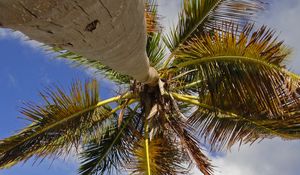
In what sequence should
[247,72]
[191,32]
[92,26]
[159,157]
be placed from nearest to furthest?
[92,26] → [247,72] → [159,157] → [191,32]

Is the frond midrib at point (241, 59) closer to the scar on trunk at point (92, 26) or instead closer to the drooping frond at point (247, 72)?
the drooping frond at point (247, 72)

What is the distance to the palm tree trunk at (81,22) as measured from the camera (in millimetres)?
1758

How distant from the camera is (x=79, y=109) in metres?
8.91

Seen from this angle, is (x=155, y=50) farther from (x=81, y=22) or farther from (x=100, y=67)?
(x=81, y=22)

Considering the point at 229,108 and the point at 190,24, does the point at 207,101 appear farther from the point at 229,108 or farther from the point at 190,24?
the point at 190,24

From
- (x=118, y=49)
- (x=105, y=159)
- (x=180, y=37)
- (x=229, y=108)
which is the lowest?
(x=105, y=159)

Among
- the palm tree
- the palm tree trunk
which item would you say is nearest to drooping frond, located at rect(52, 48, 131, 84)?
the palm tree

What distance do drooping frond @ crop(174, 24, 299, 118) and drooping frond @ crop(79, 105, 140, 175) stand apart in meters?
2.82

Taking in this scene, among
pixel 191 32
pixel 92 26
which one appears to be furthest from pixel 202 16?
pixel 92 26

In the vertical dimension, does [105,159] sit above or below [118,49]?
below

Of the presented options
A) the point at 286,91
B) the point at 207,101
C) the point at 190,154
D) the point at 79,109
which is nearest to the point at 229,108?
the point at 207,101

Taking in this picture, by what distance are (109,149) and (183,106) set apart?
1872 mm

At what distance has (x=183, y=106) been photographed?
384 inches

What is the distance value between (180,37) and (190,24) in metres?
0.36
